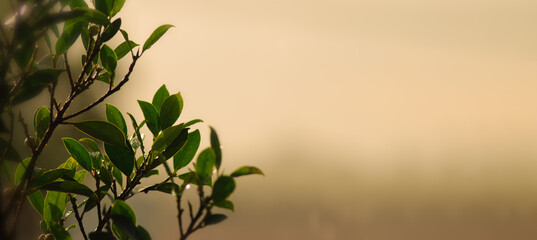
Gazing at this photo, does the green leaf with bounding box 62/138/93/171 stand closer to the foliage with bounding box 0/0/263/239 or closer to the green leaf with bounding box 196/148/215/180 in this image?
the foliage with bounding box 0/0/263/239

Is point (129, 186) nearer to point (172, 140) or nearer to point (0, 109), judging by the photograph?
point (172, 140)

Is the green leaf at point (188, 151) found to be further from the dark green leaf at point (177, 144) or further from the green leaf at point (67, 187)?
the green leaf at point (67, 187)

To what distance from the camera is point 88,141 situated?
1075 millimetres

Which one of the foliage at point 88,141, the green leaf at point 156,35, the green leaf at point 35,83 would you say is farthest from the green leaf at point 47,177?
the green leaf at point 156,35

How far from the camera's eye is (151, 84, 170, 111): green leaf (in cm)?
112

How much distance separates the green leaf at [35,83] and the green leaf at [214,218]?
31 centimetres

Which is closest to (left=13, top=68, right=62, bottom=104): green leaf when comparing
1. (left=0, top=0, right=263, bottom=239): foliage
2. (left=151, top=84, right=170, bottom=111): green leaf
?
(left=0, top=0, right=263, bottom=239): foliage

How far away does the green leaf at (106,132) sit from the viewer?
98cm

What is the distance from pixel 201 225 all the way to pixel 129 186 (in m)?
0.27

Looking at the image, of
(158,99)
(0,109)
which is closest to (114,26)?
(158,99)

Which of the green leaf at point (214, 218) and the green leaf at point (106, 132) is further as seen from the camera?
the green leaf at point (106, 132)

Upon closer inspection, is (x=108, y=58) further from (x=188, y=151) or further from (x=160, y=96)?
(x=188, y=151)

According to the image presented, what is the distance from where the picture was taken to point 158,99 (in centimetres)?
112

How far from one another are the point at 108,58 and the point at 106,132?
17cm
